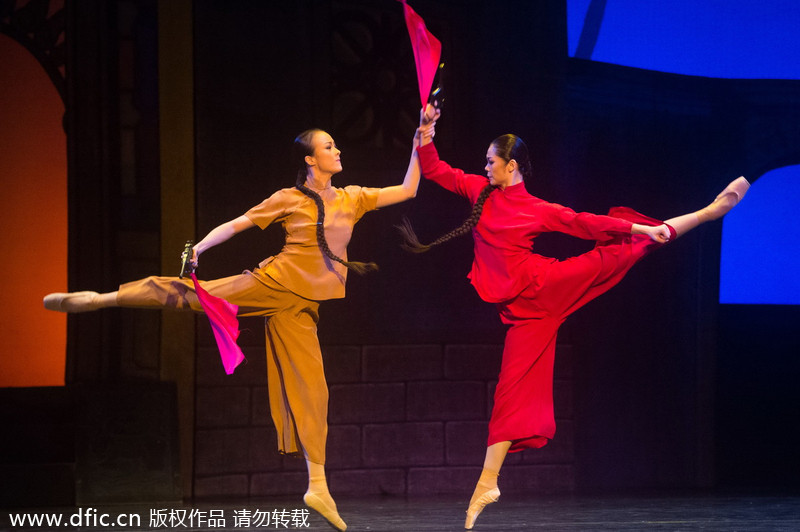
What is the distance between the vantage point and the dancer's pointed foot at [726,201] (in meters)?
3.89

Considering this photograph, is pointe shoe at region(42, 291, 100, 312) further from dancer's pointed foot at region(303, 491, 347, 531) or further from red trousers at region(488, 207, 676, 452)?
red trousers at region(488, 207, 676, 452)

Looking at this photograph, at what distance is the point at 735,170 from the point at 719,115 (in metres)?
0.32

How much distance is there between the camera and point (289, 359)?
3.97 meters

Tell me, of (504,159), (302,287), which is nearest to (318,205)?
(302,287)

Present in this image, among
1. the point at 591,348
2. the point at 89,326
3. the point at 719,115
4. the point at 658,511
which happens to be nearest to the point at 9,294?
the point at 89,326

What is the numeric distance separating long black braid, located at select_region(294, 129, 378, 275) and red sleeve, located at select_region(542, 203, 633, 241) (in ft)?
2.48

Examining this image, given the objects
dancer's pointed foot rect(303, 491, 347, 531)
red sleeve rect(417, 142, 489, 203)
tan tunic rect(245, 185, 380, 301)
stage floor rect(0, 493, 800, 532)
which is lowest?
stage floor rect(0, 493, 800, 532)

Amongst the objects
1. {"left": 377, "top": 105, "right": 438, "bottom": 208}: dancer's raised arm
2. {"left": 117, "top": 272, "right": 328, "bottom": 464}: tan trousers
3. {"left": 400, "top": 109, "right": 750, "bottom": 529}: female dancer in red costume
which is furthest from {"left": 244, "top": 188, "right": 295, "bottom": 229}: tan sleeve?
{"left": 400, "top": 109, "right": 750, "bottom": 529}: female dancer in red costume

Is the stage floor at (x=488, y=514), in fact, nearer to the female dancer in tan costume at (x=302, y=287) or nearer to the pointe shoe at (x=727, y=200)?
the female dancer in tan costume at (x=302, y=287)

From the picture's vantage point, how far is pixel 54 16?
203 inches

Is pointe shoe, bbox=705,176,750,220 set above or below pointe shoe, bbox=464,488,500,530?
above

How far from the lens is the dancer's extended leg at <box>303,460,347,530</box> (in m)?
3.85

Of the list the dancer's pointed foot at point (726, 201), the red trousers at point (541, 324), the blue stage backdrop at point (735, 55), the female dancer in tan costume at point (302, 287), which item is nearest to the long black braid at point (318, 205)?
the female dancer in tan costume at point (302, 287)

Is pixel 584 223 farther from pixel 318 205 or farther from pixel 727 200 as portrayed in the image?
pixel 318 205
